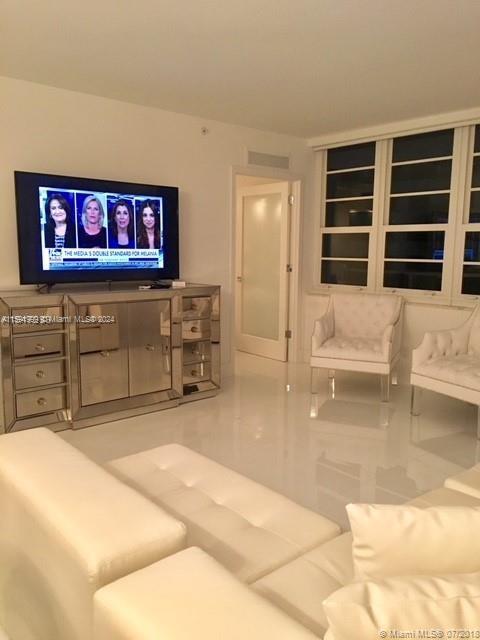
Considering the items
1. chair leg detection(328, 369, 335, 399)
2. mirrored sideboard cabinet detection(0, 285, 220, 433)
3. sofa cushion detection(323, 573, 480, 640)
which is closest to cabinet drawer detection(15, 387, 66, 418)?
mirrored sideboard cabinet detection(0, 285, 220, 433)

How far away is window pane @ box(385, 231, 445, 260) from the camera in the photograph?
16.0 feet

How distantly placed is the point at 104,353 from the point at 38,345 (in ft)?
1.54

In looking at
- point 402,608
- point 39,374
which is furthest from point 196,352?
point 402,608

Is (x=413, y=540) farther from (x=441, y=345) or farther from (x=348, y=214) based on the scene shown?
(x=348, y=214)

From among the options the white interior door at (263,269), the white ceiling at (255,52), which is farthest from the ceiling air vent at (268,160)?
the white ceiling at (255,52)

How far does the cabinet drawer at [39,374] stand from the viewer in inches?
134

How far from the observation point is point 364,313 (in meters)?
4.99

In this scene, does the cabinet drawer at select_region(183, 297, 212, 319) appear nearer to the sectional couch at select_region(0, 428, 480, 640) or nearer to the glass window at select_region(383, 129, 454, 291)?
the glass window at select_region(383, 129, 454, 291)

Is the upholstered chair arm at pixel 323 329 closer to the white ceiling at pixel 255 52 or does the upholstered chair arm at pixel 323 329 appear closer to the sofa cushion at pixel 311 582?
the white ceiling at pixel 255 52

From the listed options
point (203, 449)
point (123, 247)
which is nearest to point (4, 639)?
point (203, 449)

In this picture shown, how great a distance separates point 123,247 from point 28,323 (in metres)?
1.00

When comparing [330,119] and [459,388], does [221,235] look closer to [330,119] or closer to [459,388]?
[330,119]

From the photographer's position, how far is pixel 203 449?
3.34 m

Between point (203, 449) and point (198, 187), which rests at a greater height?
point (198, 187)
